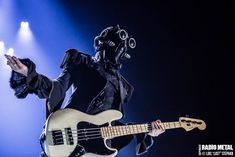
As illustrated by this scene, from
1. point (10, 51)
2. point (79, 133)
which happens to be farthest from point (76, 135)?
point (10, 51)

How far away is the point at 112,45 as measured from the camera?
259 cm

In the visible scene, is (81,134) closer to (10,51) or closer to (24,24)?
(10,51)

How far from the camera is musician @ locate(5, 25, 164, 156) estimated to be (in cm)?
221

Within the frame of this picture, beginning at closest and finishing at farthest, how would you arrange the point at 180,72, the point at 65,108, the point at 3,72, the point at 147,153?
the point at 65,108 < the point at 3,72 < the point at 147,153 < the point at 180,72

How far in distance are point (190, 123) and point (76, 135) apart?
91 centimetres

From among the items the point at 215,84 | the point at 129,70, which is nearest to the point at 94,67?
the point at 129,70

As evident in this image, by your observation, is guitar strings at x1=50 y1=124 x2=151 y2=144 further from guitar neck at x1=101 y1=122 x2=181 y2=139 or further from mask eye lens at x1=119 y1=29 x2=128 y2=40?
mask eye lens at x1=119 y1=29 x2=128 y2=40

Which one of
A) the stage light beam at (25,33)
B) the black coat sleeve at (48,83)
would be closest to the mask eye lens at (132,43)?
the black coat sleeve at (48,83)

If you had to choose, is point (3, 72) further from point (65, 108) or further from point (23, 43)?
point (65, 108)

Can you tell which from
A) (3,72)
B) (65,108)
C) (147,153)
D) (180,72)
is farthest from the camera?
(180,72)

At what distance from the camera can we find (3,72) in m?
2.53

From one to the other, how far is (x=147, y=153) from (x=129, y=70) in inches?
23.2

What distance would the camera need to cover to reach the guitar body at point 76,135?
7.23ft

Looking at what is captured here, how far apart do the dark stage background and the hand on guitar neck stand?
0.08m
